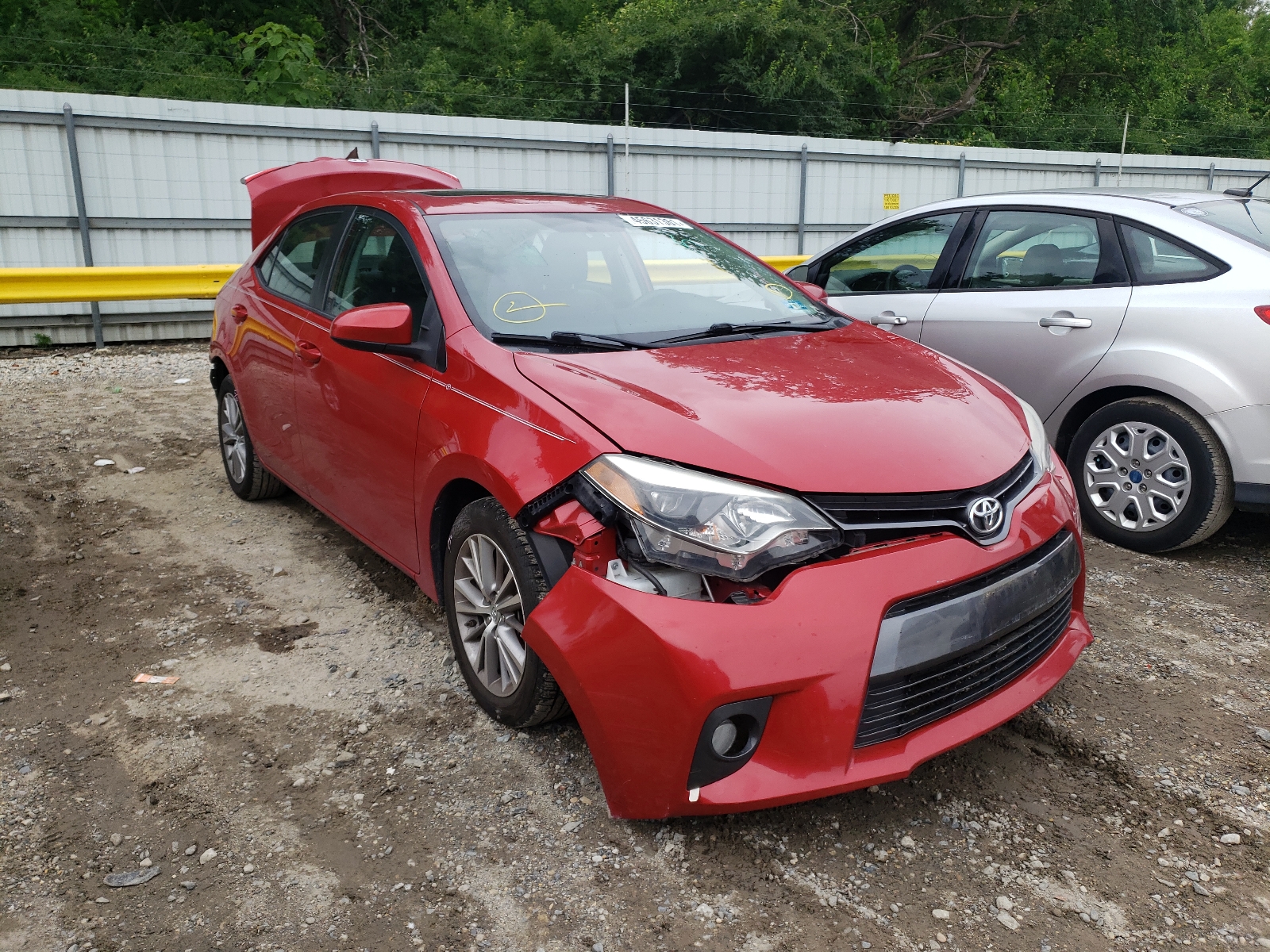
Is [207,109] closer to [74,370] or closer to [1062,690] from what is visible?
[74,370]

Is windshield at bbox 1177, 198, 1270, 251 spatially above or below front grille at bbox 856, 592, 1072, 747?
above

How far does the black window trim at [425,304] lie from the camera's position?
10.4 ft

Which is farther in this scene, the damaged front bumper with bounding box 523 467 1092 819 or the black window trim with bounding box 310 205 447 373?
the black window trim with bounding box 310 205 447 373

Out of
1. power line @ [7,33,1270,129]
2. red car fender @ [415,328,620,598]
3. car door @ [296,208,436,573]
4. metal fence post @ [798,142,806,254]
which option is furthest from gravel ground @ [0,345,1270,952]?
power line @ [7,33,1270,129]

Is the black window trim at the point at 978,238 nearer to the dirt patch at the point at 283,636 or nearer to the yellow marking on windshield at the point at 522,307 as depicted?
the yellow marking on windshield at the point at 522,307

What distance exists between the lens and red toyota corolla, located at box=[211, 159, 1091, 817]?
7.61ft

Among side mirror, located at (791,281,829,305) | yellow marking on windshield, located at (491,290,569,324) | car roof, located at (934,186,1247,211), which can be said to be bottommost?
side mirror, located at (791,281,829,305)

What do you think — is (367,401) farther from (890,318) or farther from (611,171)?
(611,171)

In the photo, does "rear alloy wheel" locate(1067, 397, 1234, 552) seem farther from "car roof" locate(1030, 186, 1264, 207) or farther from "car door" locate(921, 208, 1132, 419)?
"car roof" locate(1030, 186, 1264, 207)

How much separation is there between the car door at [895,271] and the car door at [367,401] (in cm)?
262

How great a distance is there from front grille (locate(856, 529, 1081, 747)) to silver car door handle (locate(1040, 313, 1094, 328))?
7.47 feet

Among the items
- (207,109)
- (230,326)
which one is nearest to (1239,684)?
(230,326)

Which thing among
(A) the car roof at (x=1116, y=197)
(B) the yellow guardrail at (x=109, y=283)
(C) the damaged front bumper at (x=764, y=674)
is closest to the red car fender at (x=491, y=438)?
(C) the damaged front bumper at (x=764, y=674)

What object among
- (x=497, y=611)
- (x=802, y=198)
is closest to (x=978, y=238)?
(x=497, y=611)
